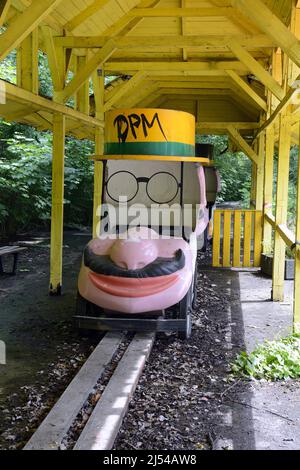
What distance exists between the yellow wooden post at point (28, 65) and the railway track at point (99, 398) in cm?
Answer: 333

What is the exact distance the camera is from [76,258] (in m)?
11.7

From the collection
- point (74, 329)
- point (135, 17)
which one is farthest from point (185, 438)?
point (135, 17)

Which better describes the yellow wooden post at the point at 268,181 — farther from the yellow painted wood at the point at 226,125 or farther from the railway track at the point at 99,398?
the railway track at the point at 99,398

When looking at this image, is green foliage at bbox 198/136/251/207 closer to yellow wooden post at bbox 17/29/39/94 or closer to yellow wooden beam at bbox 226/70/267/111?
yellow wooden beam at bbox 226/70/267/111

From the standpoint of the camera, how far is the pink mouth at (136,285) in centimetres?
548

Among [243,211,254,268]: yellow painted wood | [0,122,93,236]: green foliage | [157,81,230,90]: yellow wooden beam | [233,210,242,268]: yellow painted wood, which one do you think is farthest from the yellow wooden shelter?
[0,122,93,236]: green foliage

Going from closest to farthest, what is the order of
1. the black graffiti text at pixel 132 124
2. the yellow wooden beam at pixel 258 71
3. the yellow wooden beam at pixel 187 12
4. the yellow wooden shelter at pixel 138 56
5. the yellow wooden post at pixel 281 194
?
the yellow wooden shelter at pixel 138 56
the black graffiti text at pixel 132 124
the yellow wooden beam at pixel 258 71
the yellow wooden post at pixel 281 194
the yellow wooden beam at pixel 187 12

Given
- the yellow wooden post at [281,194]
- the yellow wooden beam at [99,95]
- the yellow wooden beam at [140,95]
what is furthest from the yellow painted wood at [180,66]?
the yellow wooden post at [281,194]

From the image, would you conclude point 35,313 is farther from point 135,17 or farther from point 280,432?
point 135,17

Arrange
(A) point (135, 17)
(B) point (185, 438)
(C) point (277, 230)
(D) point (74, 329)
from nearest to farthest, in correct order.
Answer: (B) point (185, 438), (D) point (74, 329), (C) point (277, 230), (A) point (135, 17)

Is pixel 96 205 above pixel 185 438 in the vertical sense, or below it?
above

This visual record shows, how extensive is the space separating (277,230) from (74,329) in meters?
3.36
